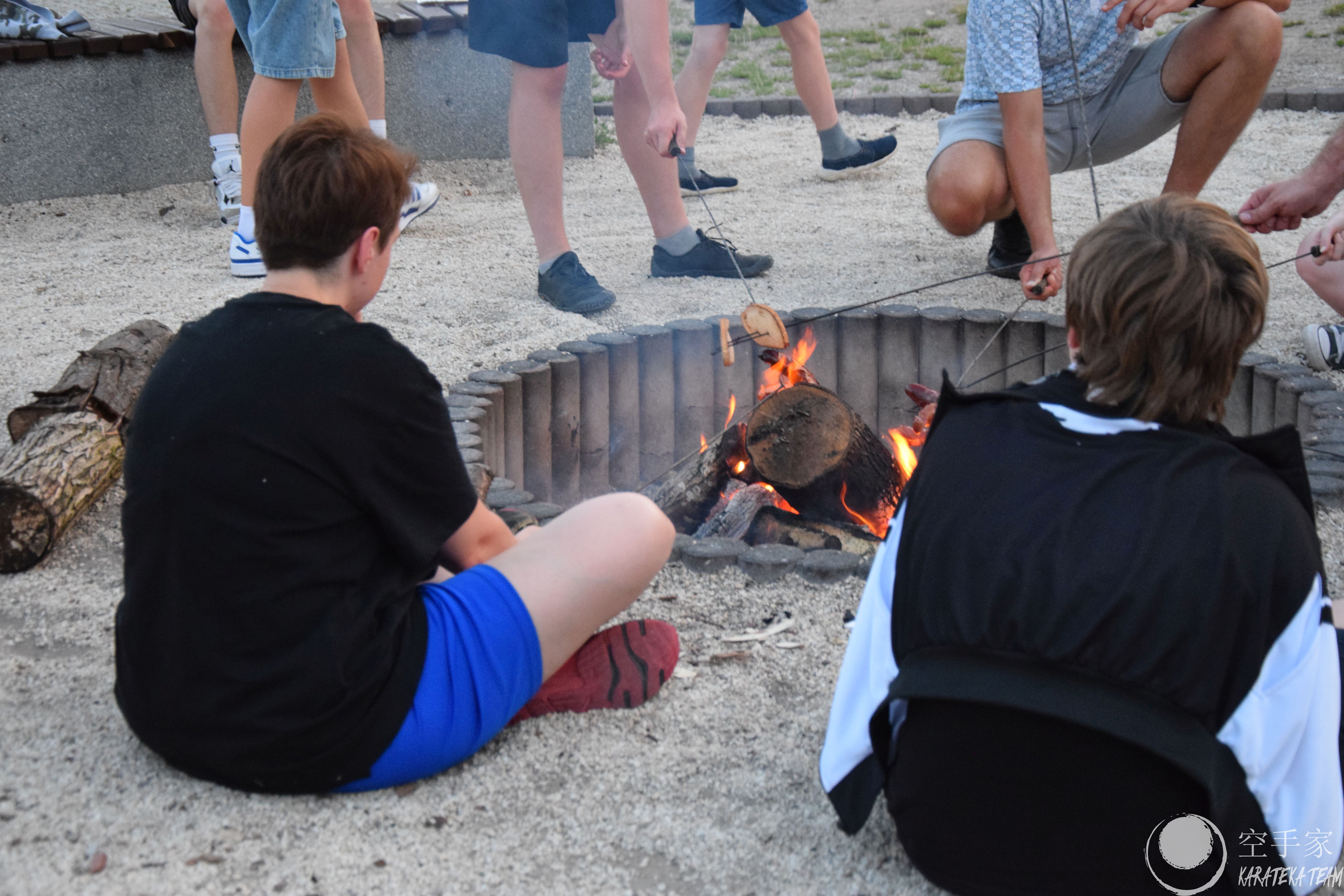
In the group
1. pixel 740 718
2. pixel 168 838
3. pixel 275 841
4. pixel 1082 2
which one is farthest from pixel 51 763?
pixel 1082 2

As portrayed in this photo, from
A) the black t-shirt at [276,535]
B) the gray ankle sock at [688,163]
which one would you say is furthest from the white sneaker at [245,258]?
the black t-shirt at [276,535]

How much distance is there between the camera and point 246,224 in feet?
13.8

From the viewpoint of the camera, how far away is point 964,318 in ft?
11.4

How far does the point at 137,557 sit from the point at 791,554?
1.28 meters

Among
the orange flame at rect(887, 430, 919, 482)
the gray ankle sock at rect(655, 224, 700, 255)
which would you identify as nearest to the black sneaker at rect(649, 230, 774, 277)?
the gray ankle sock at rect(655, 224, 700, 255)

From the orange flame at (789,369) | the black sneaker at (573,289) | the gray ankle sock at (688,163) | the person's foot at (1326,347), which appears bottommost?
the orange flame at (789,369)

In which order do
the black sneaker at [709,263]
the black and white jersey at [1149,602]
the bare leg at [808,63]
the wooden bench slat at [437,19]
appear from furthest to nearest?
the wooden bench slat at [437,19], the bare leg at [808,63], the black sneaker at [709,263], the black and white jersey at [1149,602]

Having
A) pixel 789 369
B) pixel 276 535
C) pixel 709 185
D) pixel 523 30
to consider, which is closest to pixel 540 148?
pixel 523 30

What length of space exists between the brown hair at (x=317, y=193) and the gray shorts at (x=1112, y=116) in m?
2.60

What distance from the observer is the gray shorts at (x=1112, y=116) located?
3.79 metres

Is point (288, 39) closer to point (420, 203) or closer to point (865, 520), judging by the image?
point (420, 203)

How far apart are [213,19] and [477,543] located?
3747 mm

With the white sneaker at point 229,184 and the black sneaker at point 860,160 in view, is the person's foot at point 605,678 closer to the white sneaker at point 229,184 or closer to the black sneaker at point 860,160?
the white sneaker at point 229,184

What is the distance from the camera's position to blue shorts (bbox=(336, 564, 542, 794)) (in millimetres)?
1704
